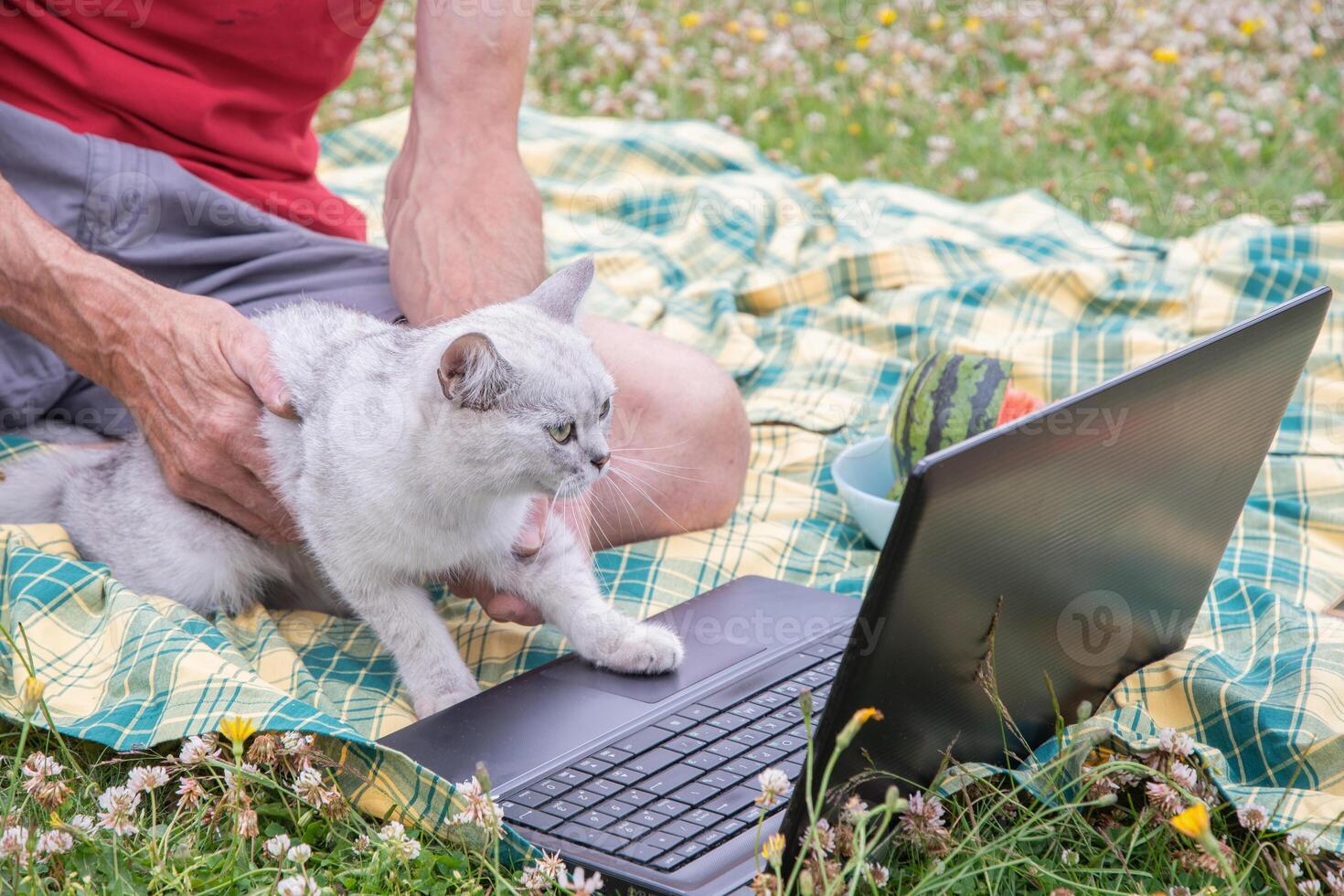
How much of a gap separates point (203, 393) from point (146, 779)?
70cm

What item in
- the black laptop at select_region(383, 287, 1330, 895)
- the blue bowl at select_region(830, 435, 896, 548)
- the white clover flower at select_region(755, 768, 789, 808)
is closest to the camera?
the black laptop at select_region(383, 287, 1330, 895)

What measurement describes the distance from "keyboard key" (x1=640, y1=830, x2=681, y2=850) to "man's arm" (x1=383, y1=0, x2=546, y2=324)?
1155mm

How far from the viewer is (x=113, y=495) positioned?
2193 mm

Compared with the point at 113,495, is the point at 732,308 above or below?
above

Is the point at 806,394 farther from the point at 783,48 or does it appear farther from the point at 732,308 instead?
the point at 783,48

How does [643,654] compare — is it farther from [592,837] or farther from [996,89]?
[996,89]

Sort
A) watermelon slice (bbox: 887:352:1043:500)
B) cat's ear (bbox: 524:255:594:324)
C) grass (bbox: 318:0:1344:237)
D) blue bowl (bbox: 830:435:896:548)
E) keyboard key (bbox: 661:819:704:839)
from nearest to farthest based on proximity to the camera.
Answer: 1. keyboard key (bbox: 661:819:704:839)
2. cat's ear (bbox: 524:255:594:324)
3. watermelon slice (bbox: 887:352:1043:500)
4. blue bowl (bbox: 830:435:896:548)
5. grass (bbox: 318:0:1344:237)

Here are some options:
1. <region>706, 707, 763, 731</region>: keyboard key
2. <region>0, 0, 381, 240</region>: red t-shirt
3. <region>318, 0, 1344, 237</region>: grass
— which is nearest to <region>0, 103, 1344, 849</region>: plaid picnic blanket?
<region>706, 707, 763, 731</region>: keyboard key

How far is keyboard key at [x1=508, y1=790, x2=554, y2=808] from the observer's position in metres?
1.52

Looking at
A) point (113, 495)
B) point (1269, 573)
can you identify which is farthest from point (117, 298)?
point (1269, 573)

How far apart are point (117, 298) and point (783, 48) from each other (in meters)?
3.97

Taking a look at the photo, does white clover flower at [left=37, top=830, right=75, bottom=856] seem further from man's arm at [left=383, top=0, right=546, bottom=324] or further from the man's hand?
man's arm at [left=383, top=0, right=546, bottom=324]

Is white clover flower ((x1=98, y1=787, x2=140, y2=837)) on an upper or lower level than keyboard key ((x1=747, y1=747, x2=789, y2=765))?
lower

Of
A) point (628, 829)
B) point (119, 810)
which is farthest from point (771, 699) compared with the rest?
point (119, 810)
